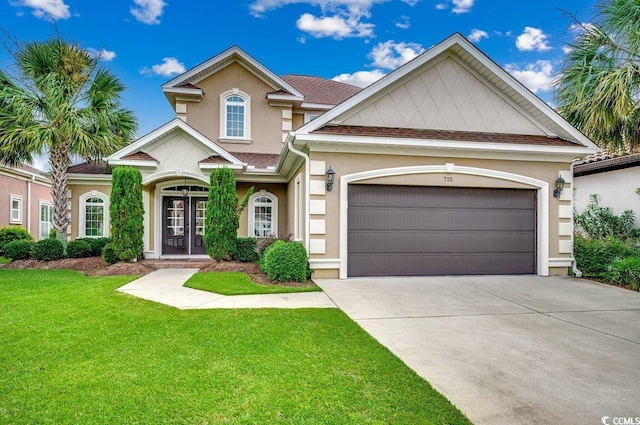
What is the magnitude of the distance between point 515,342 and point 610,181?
1046 cm

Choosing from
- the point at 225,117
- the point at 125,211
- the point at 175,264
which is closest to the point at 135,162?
the point at 125,211

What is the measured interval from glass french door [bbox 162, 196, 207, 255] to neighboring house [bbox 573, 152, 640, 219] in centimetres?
1327

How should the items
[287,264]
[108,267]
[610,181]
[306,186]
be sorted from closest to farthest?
[287,264] → [306,186] → [108,267] → [610,181]

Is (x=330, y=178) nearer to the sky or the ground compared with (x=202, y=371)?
nearer to the sky

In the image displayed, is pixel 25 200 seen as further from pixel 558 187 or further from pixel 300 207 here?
pixel 558 187

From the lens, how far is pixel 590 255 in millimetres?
9711

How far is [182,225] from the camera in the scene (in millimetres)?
13031

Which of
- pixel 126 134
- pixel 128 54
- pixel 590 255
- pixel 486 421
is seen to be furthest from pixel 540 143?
pixel 128 54

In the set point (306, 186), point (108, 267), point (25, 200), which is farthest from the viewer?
point (25, 200)

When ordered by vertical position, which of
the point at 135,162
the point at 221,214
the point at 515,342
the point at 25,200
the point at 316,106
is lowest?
the point at 515,342

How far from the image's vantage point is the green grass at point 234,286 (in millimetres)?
7453

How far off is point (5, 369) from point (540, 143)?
1140 cm

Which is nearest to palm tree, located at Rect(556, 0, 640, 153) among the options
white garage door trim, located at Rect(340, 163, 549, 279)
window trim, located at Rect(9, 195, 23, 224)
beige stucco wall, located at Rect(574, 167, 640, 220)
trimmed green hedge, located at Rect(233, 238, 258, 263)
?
white garage door trim, located at Rect(340, 163, 549, 279)

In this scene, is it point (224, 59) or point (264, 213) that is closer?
point (264, 213)
